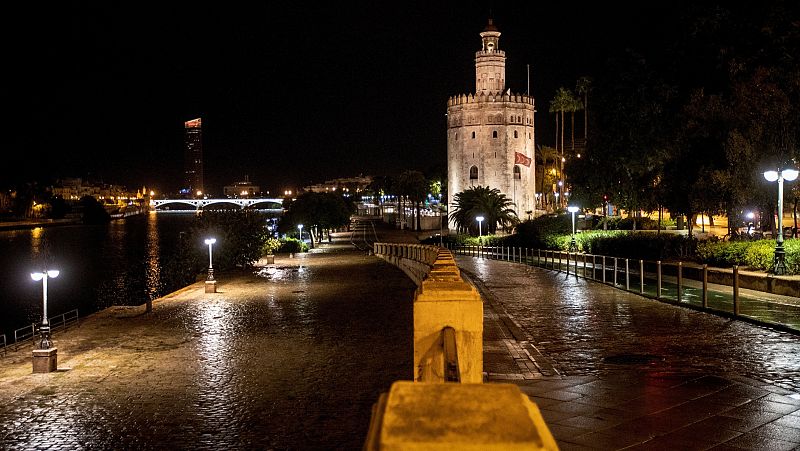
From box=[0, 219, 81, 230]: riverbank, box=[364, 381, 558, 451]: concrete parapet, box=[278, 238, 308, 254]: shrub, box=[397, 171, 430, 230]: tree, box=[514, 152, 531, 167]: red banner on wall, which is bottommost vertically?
box=[278, 238, 308, 254]: shrub

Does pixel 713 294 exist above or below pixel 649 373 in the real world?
above

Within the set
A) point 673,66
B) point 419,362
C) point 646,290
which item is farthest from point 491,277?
point 419,362

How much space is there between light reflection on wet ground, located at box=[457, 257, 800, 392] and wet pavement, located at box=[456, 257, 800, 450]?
2 cm

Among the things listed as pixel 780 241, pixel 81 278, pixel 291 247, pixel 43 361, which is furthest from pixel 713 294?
pixel 81 278

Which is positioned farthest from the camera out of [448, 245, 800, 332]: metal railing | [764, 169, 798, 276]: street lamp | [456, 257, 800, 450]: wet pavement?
[764, 169, 798, 276]: street lamp

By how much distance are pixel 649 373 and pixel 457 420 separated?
944 centimetres

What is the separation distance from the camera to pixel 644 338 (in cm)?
1350

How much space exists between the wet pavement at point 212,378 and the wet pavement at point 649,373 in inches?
90.1

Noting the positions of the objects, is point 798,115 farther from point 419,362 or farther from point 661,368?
point 419,362

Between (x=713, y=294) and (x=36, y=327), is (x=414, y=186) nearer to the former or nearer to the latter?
(x=36, y=327)

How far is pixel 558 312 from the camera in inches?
690

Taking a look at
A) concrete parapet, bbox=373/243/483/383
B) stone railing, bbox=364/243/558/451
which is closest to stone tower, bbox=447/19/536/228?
concrete parapet, bbox=373/243/483/383

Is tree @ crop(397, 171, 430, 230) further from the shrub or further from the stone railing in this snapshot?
the stone railing

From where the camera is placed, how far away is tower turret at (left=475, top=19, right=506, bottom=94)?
89.0 metres
